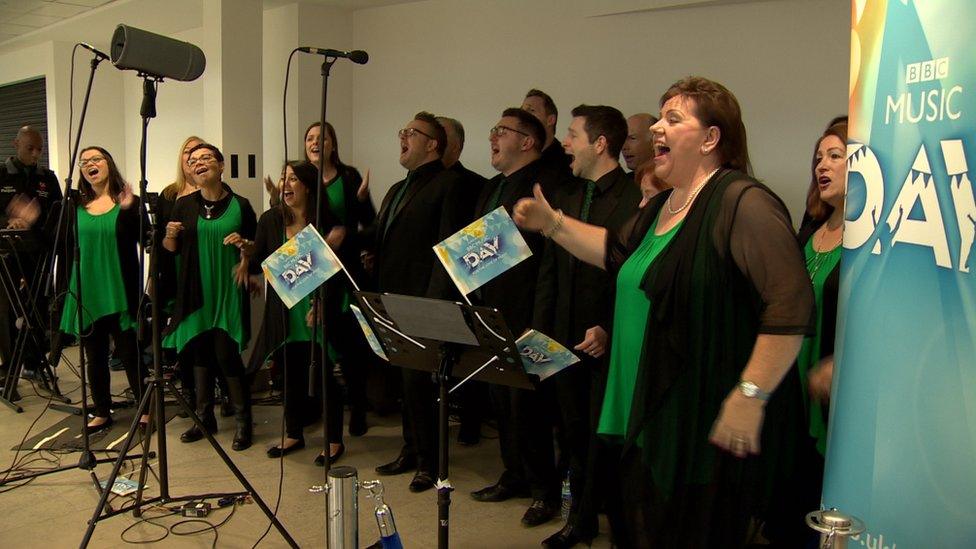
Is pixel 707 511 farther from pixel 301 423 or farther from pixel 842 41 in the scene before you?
pixel 842 41

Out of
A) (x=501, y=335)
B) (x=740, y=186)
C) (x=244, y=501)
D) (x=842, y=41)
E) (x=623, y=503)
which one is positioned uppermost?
(x=842, y=41)

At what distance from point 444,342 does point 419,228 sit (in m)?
1.35

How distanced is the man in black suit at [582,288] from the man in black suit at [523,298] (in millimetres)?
153

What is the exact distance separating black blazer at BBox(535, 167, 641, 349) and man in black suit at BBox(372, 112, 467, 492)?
2.02ft

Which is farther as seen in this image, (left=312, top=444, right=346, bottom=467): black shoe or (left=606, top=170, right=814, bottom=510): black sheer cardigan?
(left=312, top=444, right=346, bottom=467): black shoe

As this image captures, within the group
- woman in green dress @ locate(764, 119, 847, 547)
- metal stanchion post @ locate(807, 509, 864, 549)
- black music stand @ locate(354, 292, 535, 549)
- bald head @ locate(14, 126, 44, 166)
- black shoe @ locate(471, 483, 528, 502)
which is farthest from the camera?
bald head @ locate(14, 126, 44, 166)

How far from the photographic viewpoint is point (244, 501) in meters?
3.27

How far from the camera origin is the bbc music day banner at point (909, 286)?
1368mm

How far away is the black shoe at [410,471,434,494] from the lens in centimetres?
340

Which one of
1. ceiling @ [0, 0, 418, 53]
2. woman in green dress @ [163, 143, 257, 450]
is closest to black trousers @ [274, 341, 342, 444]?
woman in green dress @ [163, 143, 257, 450]

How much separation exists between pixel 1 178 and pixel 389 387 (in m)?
3.18

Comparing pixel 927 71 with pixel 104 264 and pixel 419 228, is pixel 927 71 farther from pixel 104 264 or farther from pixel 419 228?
pixel 104 264

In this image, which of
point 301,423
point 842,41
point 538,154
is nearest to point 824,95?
point 842,41

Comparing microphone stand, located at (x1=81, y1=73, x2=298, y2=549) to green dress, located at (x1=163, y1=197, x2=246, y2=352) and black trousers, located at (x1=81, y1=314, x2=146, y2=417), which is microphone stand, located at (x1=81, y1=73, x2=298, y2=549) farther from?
black trousers, located at (x1=81, y1=314, x2=146, y2=417)
